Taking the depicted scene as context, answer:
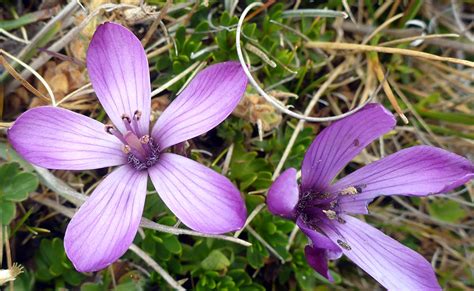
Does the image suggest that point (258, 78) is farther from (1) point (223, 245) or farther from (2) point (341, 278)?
(2) point (341, 278)

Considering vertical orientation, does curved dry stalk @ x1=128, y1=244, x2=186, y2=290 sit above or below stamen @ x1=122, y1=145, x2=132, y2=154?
below

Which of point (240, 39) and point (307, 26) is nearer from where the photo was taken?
point (240, 39)

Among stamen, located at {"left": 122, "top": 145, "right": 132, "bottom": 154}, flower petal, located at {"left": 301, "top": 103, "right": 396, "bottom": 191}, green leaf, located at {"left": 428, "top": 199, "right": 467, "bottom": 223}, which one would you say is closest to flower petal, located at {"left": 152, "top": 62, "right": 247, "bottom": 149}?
stamen, located at {"left": 122, "top": 145, "right": 132, "bottom": 154}

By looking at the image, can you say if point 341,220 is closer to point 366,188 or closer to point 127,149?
point 366,188

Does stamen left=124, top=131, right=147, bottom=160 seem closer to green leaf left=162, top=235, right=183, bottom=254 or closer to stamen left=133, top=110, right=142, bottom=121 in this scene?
stamen left=133, top=110, right=142, bottom=121

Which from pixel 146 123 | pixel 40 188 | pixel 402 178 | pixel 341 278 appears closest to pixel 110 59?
pixel 146 123

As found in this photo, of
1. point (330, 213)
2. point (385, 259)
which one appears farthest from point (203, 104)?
point (385, 259)

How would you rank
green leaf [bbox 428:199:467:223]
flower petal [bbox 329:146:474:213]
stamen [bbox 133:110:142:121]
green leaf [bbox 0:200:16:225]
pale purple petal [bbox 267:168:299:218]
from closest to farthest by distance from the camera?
1. pale purple petal [bbox 267:168:299:218]
2. flower petal [bbox 329:146:474:213]
3. stamen [bbox 133:110:142:121]
4. green leaf [bbox 0:200:16:225]
5. green leaf [bbox 428:199:467:223]

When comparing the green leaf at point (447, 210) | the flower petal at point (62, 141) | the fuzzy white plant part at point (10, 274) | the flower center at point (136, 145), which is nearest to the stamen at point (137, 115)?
the flower center at point (136, 145)
